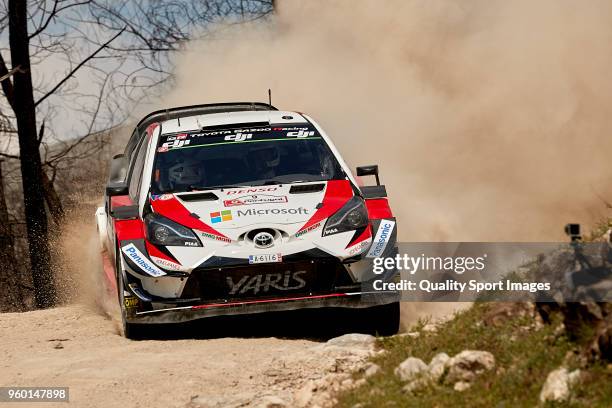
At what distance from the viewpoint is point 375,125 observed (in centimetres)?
1570

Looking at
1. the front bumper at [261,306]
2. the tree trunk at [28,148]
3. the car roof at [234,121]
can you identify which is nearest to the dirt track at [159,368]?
the front bumper at [261,306]

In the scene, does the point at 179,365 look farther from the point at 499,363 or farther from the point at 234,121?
the point at 234,121

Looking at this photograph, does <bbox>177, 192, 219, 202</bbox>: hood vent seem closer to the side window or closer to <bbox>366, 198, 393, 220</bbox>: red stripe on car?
the side window

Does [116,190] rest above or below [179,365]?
above

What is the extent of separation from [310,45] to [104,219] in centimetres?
809

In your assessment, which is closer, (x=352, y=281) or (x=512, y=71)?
(x=352, y=281)

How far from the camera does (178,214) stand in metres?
8.63

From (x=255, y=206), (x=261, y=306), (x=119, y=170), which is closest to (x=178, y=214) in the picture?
(x=255, y=206)

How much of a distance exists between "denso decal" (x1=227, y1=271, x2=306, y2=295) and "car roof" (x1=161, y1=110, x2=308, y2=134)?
6.38ft

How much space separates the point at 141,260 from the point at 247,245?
75 centimetres

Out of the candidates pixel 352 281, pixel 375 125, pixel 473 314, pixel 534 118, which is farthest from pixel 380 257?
pixel 375 125

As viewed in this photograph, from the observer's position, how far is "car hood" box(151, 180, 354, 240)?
27.7ft

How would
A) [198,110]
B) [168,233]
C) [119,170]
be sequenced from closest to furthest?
[168,233] < [119,170] < [198,110]

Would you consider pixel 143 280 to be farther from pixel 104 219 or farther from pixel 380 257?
pixel 104 219
